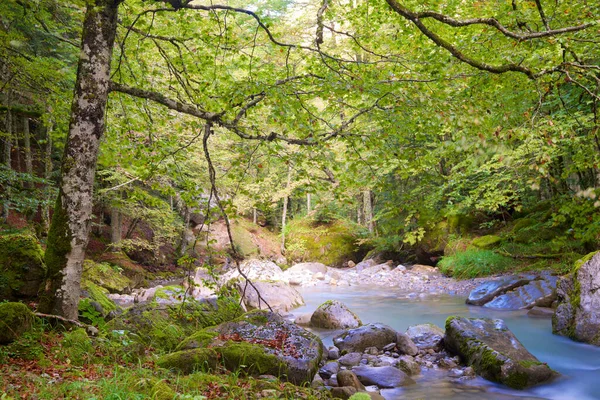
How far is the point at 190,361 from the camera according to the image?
4.56 m

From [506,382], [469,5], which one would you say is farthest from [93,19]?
[506,382]

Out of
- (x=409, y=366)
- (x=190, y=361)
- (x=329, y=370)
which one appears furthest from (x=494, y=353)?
(x=190, y=361)

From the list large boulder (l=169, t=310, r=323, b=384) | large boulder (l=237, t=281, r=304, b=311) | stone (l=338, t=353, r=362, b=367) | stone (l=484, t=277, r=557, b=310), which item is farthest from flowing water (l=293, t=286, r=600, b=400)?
large boulder (l=169, t=310, r=323, b=384)

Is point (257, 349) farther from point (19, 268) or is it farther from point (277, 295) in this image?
point (277, 295)

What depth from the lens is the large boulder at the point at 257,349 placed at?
473 cm

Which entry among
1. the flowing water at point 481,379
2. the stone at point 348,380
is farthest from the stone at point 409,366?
the stone at point 348,380

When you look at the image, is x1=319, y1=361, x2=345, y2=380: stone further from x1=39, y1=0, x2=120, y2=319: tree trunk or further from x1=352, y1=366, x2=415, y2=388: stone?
x1=39, y1=0, x2=120, y2=319: tree trunk

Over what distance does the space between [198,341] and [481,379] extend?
4.40 metres

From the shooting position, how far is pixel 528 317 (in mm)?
10156

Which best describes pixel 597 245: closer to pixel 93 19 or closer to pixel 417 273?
pixel 417 273

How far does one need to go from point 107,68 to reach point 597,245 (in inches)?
503

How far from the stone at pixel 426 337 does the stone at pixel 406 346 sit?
1.11 ft

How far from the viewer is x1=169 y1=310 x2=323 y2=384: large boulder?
473 centimetres

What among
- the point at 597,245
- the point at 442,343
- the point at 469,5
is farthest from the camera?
the point at 597,245
